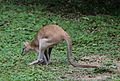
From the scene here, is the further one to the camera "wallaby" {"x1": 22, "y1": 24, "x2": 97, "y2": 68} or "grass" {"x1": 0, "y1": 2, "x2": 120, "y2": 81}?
"wallaby" {"x1": 22, "y1": 24, "x2": 97, "y2": 68}

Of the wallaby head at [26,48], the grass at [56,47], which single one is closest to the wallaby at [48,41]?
the grass at [56,47]

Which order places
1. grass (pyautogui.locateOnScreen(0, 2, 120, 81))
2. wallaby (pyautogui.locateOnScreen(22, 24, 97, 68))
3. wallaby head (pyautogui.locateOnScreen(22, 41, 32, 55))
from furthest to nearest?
1. wallaby head (pyautogui.locateOnScreen(22, 41, 32, 55))
2. wallaby (pyautogui.locateOnScreen(22, 24, 97, 68))
3. grass (pyautogui.locateOnScreen(0, 2, 120, 81))

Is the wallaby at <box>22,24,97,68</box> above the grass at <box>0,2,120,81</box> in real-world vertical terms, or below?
above

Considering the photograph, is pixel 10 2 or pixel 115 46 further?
pixel 10 2

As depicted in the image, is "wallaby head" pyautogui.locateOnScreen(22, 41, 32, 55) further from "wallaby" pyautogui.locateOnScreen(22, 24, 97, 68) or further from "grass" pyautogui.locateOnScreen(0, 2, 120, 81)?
"wallaby" pyautogui.locateOnScreen(22, 24, 97, 68)

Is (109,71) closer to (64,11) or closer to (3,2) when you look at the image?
(64,11)

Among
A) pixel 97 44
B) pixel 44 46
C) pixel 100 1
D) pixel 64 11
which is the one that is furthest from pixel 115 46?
pixel 100 1

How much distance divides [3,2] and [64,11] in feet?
8.31

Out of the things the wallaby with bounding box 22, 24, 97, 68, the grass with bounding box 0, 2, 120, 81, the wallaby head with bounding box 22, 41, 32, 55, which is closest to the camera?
the grass with bounding box 0, 2, 120, 81

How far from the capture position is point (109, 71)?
8.12m

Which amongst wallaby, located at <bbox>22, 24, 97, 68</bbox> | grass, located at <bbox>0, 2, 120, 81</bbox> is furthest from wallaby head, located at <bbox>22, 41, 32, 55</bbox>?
wallaby, located at <bbox>22, 24, 97, 68</bbox>

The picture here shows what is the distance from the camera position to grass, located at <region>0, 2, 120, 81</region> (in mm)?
8023

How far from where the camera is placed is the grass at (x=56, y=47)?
8.02m

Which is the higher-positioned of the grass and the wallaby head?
the wallaby head
